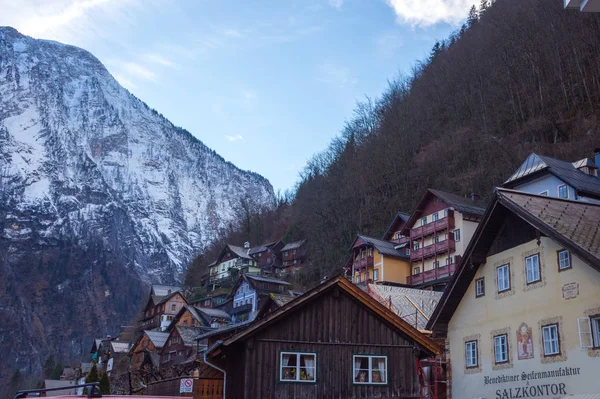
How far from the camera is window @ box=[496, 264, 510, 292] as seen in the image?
24.4m

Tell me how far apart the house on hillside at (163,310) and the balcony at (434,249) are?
38.2 meters

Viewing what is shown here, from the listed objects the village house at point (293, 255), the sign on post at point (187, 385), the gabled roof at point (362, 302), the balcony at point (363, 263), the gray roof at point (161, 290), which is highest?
the village house at point (293, 255)

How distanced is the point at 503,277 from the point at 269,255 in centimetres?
8236

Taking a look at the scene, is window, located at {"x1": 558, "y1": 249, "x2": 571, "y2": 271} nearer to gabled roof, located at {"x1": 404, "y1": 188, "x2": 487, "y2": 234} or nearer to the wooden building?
the wooden building

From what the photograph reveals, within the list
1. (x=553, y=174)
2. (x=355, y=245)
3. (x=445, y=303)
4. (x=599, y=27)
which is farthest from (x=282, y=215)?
(x=445, y=303)

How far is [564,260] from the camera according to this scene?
21922 mm

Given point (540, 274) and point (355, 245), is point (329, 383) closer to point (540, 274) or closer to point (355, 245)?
point (540, 274)

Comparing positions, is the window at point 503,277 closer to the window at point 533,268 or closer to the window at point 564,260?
the window at point 533,268

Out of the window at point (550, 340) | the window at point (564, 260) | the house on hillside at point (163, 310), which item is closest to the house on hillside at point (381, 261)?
the house on hillside at point (163, 310)

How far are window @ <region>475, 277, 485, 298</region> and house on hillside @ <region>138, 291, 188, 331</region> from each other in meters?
67.1

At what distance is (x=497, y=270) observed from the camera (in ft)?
81.9

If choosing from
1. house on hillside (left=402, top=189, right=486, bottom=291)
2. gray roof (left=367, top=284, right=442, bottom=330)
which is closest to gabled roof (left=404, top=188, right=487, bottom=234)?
house on hillside (left=402, top=189, right=486, bottom=291)

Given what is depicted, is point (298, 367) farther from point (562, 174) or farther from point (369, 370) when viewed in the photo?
point (562, 174)

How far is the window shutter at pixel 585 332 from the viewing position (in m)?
20.4
